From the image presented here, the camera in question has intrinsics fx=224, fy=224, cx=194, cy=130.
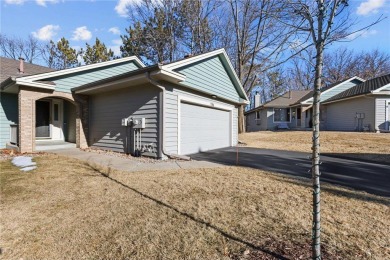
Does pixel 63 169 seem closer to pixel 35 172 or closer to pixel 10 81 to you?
pixel 35 172

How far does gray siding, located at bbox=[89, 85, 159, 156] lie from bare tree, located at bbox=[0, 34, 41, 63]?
99.9ft

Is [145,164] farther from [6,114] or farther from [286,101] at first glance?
[286,101]

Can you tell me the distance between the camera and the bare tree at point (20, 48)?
31406mm

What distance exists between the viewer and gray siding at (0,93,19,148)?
10.3m

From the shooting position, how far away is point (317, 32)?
7.04 feet

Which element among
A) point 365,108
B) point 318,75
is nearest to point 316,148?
point 318,75

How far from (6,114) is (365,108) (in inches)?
918

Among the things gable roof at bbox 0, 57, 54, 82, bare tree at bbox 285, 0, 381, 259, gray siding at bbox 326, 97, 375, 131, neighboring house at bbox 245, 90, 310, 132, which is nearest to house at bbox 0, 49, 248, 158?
gable roof at bbox 0, 57, 54, 82

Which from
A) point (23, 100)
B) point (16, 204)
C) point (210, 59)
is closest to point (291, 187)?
point (16, 204)

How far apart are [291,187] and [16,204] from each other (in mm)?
5046

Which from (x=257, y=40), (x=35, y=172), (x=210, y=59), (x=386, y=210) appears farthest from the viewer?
(x=257, y=40)

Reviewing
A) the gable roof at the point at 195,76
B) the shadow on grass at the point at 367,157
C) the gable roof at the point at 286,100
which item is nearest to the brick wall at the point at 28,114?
the gable roof at the point at 195,76

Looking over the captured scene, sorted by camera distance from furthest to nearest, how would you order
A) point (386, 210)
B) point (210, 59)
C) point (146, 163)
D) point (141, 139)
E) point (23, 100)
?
point (210, 59), point (23, 100), point (141, 139), point (146, 163), point (386, 210)

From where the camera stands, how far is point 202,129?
10.0 meters
